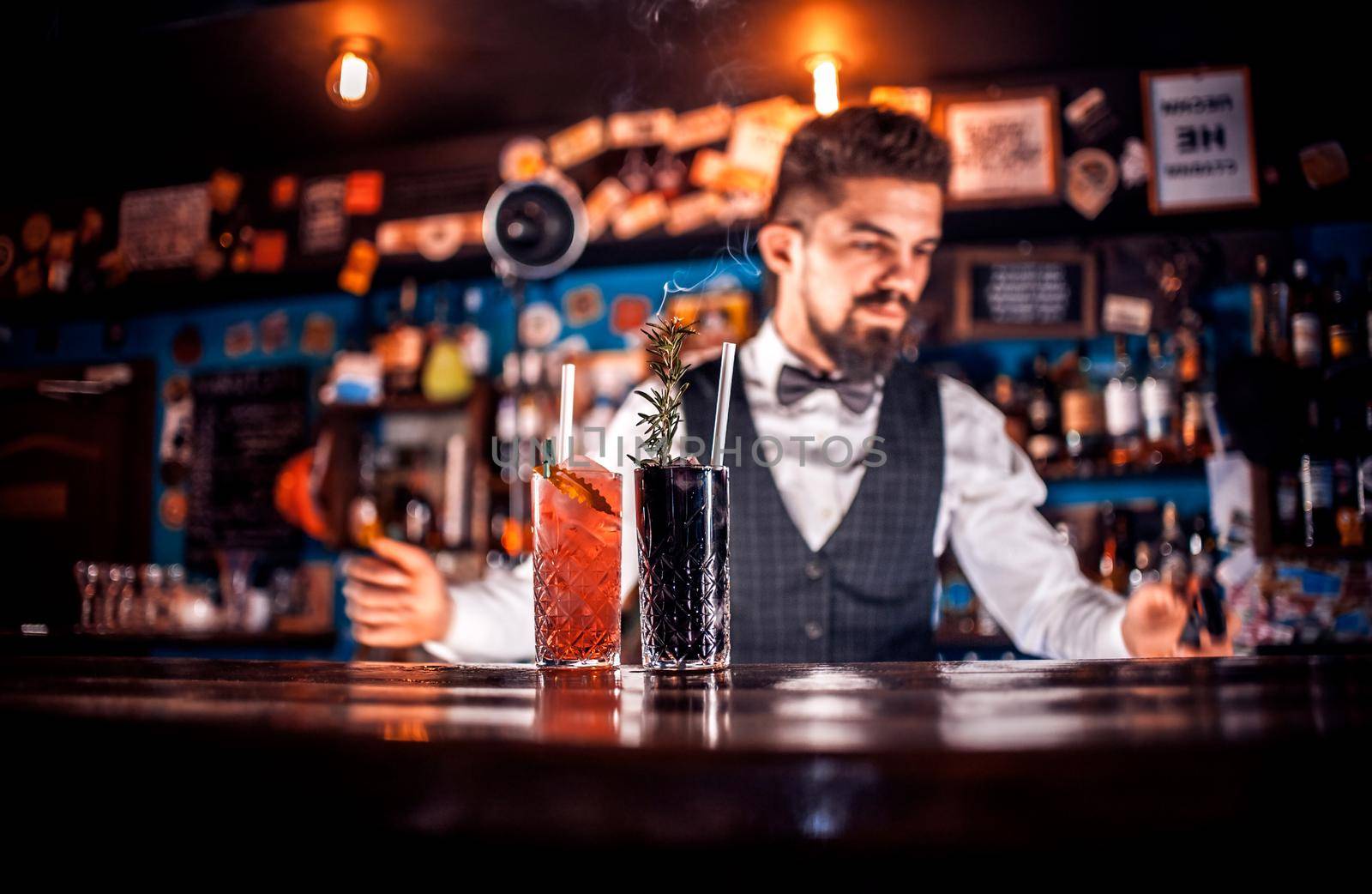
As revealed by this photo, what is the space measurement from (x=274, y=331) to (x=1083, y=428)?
3.90 meters

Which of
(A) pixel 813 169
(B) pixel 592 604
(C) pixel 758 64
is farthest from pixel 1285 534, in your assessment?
(B) pixel 592 604

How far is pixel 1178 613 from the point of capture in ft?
4.49

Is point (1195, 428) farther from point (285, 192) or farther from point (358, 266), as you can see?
point (285, 192)

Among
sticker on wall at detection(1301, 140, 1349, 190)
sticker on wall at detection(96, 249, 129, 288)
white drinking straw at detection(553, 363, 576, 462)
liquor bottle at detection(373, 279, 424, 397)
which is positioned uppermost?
sticker on wall at detection(96, 249, 129, 288)

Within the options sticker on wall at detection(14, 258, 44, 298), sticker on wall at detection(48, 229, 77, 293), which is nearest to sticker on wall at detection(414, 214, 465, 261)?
sticker on wall at detection(48, 229, 77, 293)

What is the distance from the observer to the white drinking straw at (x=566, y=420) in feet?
3.44

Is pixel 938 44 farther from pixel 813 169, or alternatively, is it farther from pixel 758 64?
pixel 813 169

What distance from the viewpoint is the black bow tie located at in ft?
7.64

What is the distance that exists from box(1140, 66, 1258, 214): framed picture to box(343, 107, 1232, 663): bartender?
150 cm

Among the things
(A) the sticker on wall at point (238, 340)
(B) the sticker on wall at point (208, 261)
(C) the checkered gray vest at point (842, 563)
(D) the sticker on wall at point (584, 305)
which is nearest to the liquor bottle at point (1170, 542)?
(C) the checkered gray vest at point (842, 563)

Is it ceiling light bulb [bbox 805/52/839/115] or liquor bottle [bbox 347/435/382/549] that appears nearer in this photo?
ceiling light bulb [bbox 805/52/839/115]

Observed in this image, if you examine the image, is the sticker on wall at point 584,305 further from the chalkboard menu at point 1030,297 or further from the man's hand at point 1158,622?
the man's hand at point 1158,622

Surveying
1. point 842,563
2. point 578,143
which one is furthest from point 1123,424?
point 578,143

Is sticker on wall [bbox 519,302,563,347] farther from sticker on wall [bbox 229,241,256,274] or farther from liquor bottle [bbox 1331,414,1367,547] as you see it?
liquor bottle [bbox 1331,414,1367,547]
